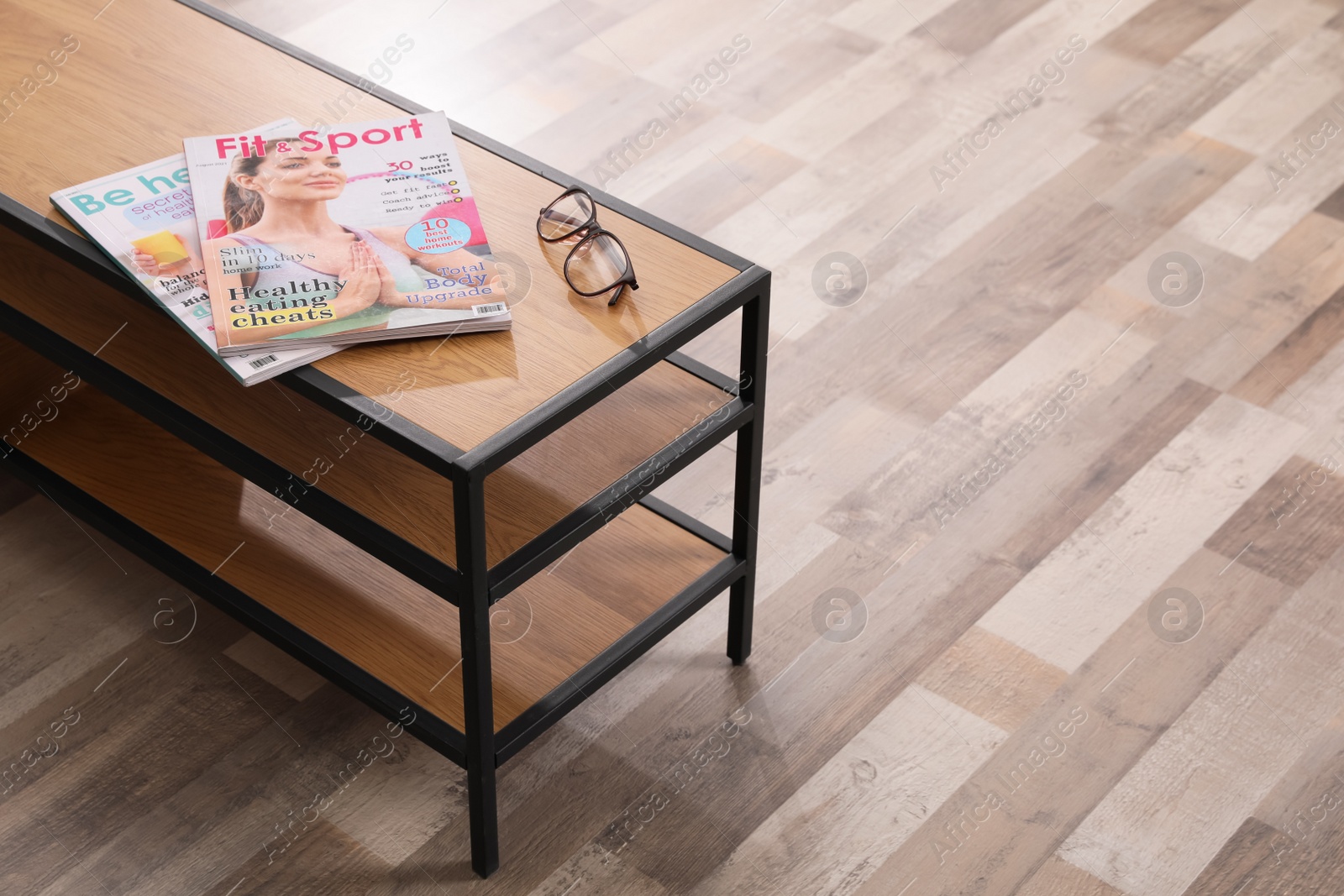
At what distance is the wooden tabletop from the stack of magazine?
0.03 meters

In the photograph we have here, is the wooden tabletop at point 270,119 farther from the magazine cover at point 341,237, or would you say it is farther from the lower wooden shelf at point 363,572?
the lower wooden shelf at point 363,572

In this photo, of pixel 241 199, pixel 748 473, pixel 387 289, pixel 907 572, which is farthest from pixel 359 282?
pixel 907 572

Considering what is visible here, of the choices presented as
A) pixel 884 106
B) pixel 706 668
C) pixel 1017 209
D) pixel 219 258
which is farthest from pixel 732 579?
pixel 884 106

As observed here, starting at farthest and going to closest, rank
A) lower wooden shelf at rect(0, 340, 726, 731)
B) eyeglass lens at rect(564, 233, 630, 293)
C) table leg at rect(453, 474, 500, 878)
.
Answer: lower wooden shelf at rect(0, 340, 726, 731), eyeglass lens at rect(564, 233, 630, 293), table leg at rect(453, 474, 500, 878)

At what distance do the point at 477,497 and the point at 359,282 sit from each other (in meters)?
0.30

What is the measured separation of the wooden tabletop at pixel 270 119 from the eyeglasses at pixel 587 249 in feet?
0.05

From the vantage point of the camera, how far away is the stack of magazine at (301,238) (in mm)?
1409

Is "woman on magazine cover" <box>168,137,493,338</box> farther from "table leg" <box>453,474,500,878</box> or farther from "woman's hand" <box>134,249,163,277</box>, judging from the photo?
"table leg" <box>453,474,500,878</box>

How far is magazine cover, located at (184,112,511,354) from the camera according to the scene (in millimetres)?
1416

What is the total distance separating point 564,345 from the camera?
143cm

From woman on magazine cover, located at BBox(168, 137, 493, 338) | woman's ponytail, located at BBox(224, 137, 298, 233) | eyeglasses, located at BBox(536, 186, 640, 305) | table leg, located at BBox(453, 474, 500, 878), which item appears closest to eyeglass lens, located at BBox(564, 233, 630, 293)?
eyeglasses, located at BBox(536, 186, 640, 305)

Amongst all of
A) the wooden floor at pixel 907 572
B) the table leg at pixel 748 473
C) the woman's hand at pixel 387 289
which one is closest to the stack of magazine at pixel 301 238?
the woman's hand at pixel 387 289

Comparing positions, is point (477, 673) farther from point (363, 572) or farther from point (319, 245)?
point (319, 245)

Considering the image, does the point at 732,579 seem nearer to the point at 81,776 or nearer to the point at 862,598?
the point at 862,598
